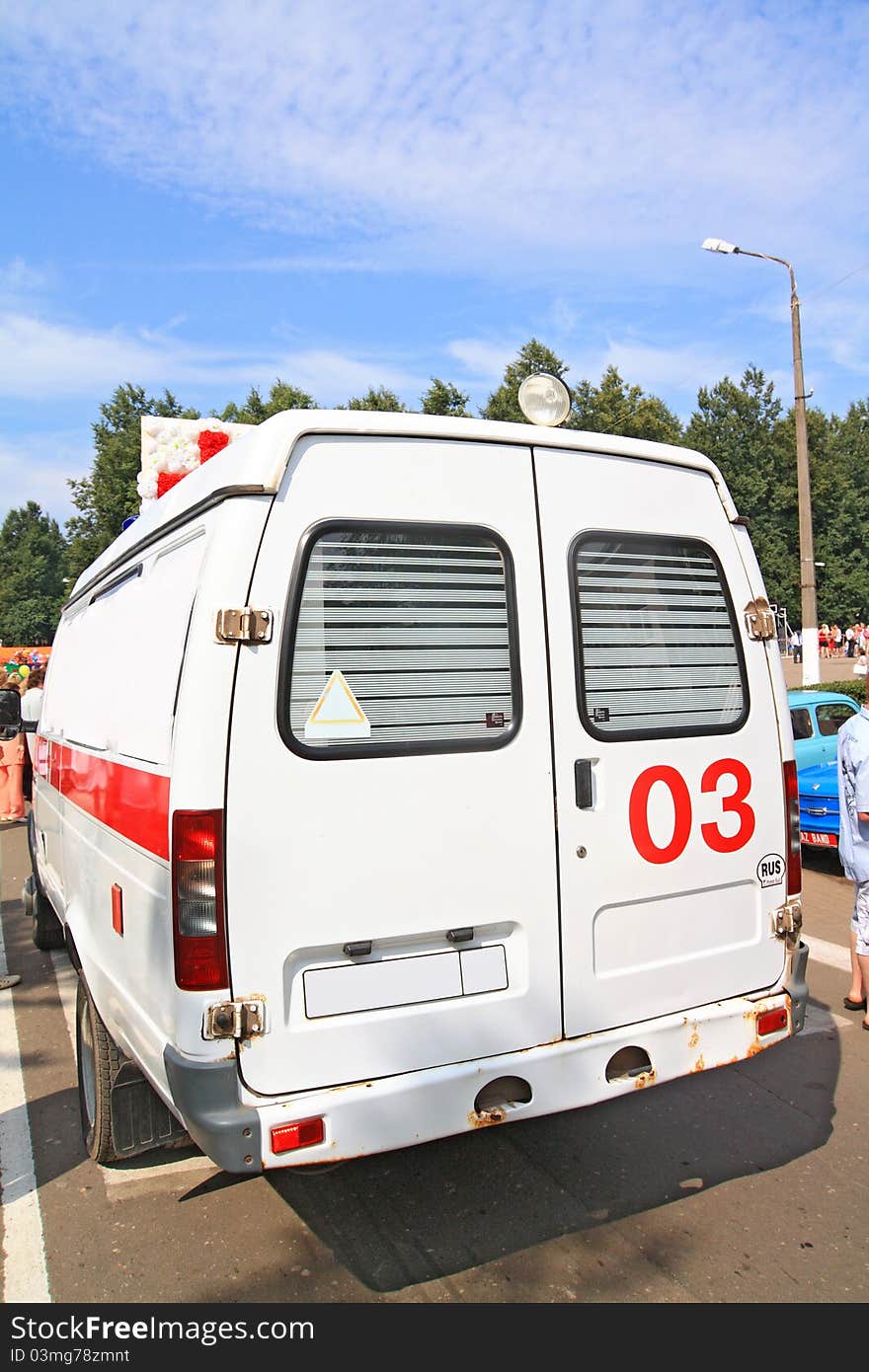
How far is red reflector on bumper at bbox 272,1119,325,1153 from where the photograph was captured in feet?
8.36

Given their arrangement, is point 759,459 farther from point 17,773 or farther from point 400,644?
point 400,644

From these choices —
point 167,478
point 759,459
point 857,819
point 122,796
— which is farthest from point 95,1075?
point 759,459

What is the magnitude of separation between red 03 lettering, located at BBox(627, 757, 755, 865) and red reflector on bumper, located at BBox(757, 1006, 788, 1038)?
57 cm

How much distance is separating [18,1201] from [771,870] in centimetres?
304

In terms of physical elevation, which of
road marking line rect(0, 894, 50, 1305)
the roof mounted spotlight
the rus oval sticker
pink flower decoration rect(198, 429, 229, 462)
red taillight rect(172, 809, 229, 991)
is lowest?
road marking line rect(0, 894, 50, 1305)

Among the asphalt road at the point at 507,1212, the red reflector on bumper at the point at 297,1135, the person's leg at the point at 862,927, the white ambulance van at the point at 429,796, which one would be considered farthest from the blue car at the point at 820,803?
Result: the red reflector on bumper at the point at 297,1135

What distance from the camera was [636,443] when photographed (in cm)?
334

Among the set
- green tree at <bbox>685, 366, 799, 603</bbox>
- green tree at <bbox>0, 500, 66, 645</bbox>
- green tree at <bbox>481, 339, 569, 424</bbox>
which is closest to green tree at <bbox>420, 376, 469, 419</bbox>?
green tree at <bbox>481, 339, 569, 424</bbox>

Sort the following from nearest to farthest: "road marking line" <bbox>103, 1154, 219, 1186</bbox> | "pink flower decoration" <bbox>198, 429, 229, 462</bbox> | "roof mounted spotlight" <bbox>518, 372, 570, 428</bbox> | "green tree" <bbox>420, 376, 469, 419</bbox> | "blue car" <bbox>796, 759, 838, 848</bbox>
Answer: "roof mounted spotlight" <bbox>518, 372, 570, 428</bbox>
"road marking line" <bbox>103, 1154, 219, 1186</bbox>
"pink flower decoration" <bbox>198, 429, 229, 462</bbox>
"blue car" <bbox>796, 759, 838, 848</bbox>
"green tree" <bbox>420, 376, 469, 419</bbox>

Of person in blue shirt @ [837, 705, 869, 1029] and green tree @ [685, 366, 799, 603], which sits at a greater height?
green tree @ [685, 366, 799, 603]

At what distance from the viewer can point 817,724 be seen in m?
8.40

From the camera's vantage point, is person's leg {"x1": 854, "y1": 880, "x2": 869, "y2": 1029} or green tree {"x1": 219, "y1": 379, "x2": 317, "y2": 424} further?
green tree {"x1": 219, "y1": 379, "x2": 317, "y2": 424}

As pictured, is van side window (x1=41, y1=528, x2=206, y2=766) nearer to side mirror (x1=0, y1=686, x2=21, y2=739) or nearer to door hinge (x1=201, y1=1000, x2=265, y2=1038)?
door hinge (x1=201, y1=1000, x2=265, y2=1038)

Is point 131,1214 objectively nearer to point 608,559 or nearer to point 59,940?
point 608,559
